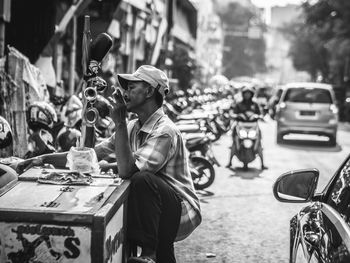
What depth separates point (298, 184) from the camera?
314 centimetres

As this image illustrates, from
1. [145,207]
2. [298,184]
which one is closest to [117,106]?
[145,207]

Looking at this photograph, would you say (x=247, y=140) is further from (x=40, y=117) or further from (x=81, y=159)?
(x=81, y=159)

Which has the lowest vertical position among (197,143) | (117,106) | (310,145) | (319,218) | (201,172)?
(310,145)

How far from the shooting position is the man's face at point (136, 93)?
3734 mm

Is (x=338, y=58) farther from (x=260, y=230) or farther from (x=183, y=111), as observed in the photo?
(x=260, y=230)

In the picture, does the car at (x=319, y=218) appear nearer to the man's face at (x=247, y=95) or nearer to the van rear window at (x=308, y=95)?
the man's face at (x=247, y=95)

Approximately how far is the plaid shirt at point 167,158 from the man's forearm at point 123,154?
5 cm

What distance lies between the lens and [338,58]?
39406 millimetres

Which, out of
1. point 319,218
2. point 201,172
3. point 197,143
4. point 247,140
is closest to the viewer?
point 319,218

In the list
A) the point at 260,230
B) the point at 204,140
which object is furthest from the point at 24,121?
the point at 260,230

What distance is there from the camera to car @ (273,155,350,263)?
2.29 meters

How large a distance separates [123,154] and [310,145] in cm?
1347

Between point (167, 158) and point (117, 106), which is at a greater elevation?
point (117, 106)

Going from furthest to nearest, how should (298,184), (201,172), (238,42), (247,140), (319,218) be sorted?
1. (238,42)
2. (247,140)
3. (201,172)
4. (298,184)
5. (319,218)
